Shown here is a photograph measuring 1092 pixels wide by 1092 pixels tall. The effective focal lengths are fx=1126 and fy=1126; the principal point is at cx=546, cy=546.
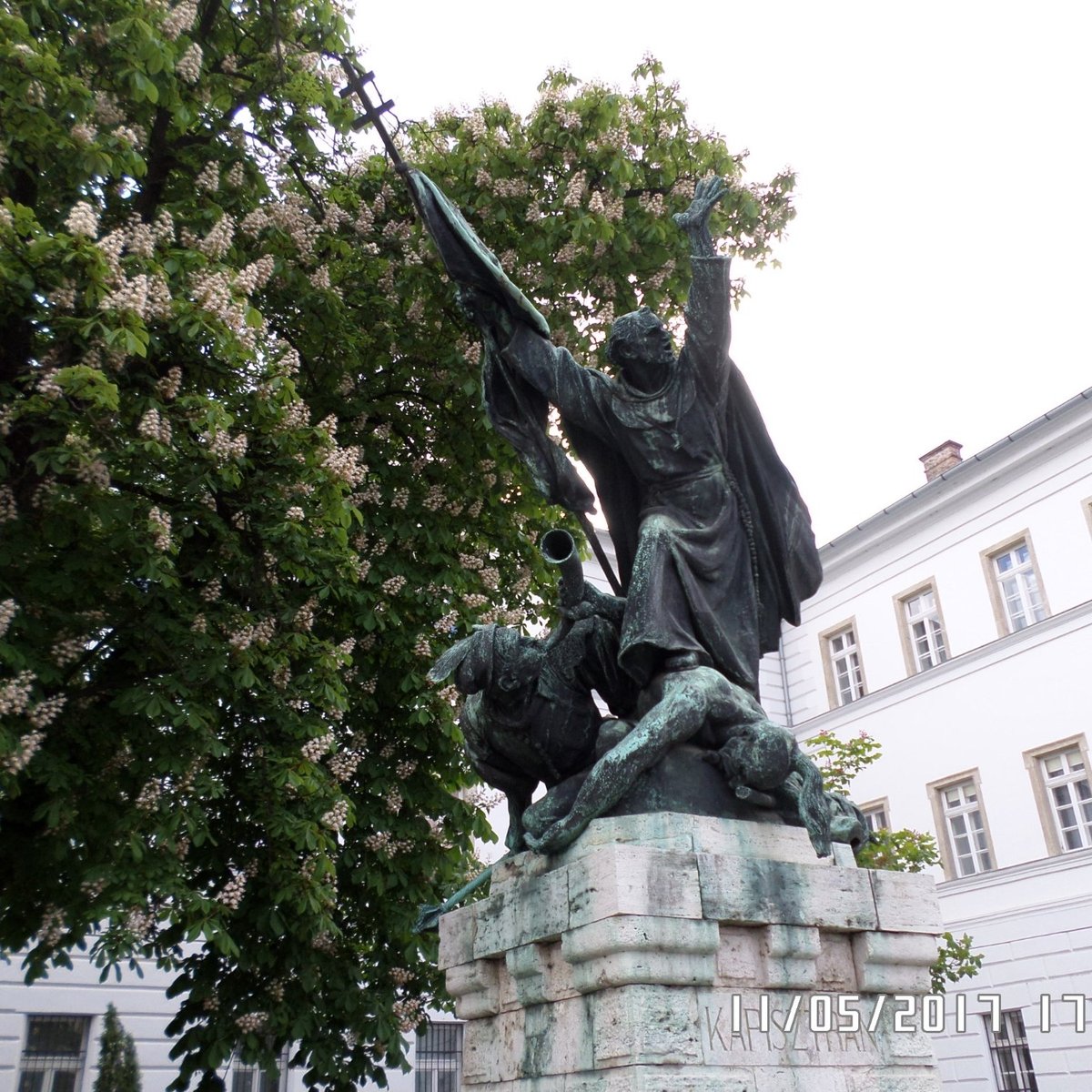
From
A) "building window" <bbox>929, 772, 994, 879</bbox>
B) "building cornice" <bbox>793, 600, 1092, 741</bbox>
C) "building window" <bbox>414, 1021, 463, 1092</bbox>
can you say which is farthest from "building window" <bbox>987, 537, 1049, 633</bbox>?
"building window" <bbox>414, 1021, 463, 1092</bbox>

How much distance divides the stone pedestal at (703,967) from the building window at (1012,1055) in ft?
54.3

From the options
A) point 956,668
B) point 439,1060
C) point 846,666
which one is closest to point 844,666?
point 846,666

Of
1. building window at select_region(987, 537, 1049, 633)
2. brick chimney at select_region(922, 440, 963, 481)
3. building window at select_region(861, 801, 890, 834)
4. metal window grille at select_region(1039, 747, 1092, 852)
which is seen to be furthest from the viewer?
brick chimney at select_region(922, 440, 963, 481)

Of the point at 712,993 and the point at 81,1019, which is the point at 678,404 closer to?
the point at 712,993

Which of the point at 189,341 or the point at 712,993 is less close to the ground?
the point at 189,341

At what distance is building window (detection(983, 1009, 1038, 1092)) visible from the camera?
18.2m

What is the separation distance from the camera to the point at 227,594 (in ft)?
27.0

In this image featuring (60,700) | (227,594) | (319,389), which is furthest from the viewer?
(319,389)

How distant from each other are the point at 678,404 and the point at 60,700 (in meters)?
A: 4.07

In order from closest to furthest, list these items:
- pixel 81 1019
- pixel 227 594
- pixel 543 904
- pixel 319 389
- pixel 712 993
Result: pixel 712 993 → pixel 543 904 → pixel 227 594 → pixel 319 389 → pixel 81 1019

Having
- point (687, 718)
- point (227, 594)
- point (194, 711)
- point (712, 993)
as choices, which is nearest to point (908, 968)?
point (712, 993)

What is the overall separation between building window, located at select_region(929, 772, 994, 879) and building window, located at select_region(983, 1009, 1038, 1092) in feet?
8.23

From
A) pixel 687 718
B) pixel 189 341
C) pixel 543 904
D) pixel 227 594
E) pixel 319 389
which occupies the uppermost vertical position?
pixel 319 389

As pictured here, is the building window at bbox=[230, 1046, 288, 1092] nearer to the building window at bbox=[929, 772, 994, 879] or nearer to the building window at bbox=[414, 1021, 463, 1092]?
the building window at bbox=[414, 1021, 463, 1092]
